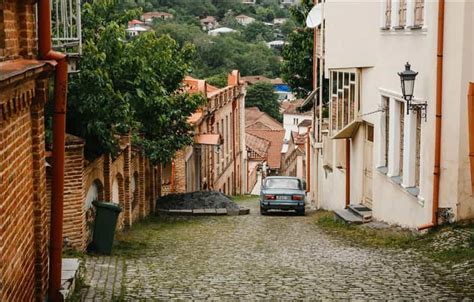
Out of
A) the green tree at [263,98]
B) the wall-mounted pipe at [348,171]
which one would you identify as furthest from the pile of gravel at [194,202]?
the green tree at [263,98]

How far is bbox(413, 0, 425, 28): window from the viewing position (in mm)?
15906

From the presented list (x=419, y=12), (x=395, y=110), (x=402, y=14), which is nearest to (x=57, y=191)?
(x=419, y=12)

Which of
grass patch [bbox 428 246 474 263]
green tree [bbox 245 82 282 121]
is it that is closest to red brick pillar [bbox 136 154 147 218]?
grass patch [bbox 428 246 474 263]

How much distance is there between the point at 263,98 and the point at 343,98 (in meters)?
78.3

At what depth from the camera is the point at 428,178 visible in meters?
15.3

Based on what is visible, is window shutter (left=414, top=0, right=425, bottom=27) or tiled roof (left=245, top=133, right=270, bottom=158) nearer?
window shutter (left=414, top=0, right=425, bottom=27)

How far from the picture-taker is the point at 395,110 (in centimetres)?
1794

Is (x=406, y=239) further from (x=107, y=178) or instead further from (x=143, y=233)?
(x=143, y=233)

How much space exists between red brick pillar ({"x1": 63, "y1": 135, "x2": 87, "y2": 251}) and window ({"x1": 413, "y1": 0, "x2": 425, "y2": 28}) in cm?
702

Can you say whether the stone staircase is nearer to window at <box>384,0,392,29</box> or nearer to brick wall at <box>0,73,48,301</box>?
window at <box>384,0,392,29</box>

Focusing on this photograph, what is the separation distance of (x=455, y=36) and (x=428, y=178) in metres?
2.77

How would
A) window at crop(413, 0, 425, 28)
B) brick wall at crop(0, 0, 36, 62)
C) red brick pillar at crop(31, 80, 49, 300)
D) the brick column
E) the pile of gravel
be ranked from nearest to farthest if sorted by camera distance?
brick wall at crop(0, 0, 36, 62)
red brick pillar at crop(31, 80, 49, 300)
window at crop(413, 0, 425, 28)
the brick column
the pile of gravel

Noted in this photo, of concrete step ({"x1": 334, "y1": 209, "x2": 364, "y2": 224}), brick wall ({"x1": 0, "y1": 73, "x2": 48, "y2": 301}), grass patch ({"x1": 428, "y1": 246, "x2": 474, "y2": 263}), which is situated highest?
brick wall ({"x1": 0, "y1": 73, "x2": 48, "y2": 301})

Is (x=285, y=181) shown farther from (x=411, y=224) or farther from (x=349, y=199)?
(x=411, y=224)
